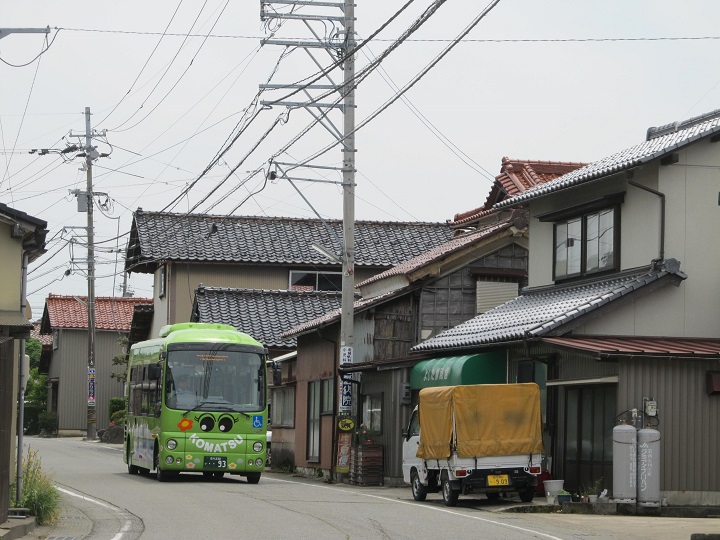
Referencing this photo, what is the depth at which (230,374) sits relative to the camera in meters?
26.6

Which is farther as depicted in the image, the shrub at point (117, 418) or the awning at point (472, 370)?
the shrub at point (117, 418)

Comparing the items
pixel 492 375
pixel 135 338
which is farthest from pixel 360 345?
pixel 135 338

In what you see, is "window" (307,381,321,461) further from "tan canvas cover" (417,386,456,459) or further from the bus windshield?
"tan canvas cover" (417,386,456,459)

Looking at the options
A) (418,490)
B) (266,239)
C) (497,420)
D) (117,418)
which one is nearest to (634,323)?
(497,420)

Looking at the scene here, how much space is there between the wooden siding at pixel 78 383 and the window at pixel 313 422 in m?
30.4

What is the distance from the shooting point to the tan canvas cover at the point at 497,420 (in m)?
20.6

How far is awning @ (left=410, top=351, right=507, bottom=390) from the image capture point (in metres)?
24.5

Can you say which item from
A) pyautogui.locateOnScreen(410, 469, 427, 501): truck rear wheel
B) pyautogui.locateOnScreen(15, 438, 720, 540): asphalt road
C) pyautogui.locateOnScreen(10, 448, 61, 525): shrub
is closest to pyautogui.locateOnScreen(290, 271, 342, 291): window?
pyautogui.locateOnScreen(15, 438, 720, 540): asphalt road

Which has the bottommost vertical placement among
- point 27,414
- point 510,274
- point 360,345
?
point 27,414

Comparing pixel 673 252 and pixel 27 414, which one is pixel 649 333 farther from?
pixel 27 414

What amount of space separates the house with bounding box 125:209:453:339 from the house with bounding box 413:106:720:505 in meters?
21.9

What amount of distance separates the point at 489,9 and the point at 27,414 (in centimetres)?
5675

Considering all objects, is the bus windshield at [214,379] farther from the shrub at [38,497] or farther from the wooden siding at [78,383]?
the wooden siding at [78,383]

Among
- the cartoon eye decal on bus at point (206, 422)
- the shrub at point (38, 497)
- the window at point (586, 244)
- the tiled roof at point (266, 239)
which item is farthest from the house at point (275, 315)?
the shrub at point (38, 497)
